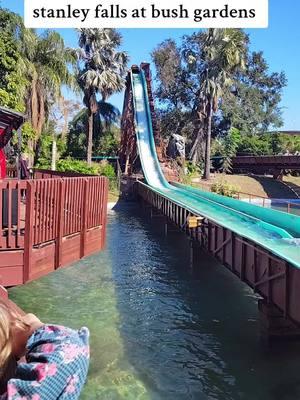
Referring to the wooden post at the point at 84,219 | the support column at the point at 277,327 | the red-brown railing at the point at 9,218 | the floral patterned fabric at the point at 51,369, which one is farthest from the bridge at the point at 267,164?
the floral patterned fabric at the point at 51,369

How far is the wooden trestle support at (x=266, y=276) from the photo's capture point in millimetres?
7809

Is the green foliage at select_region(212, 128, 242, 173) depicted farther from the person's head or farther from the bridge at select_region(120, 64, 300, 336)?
the person's head

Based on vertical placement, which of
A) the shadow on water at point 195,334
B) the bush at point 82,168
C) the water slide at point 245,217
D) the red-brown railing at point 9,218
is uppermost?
the bush at point 82,168

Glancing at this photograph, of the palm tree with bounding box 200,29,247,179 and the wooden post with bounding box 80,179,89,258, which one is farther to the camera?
the palm tree with bounding box 200,29,247,179

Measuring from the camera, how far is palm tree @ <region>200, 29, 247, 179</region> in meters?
44.6

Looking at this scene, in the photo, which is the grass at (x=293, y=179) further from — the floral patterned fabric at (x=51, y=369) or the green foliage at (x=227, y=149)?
the floral patterned fabric at (x=51, y=369)

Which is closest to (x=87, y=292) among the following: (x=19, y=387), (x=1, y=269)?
(x=1, y=269)

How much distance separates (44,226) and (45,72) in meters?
28.7

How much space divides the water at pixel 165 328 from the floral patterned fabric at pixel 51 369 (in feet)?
19.8

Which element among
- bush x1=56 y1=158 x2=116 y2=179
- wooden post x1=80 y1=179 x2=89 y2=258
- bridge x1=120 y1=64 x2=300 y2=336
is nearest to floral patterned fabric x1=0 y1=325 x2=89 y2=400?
bridge x1=120 y1=64 x2=300 y2=336

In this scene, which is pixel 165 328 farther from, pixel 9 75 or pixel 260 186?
pixel 260 186

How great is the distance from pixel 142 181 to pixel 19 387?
32785mm

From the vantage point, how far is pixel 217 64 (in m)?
45.8

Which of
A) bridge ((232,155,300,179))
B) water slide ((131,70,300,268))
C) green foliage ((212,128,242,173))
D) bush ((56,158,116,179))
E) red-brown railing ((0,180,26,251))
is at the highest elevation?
green foliage ((212,128,242,173))
